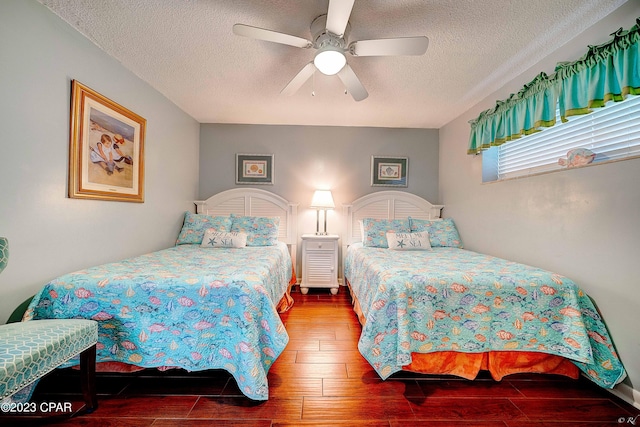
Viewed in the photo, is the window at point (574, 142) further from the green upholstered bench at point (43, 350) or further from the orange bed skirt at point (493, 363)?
the green upholstered bench at point (43, 350)

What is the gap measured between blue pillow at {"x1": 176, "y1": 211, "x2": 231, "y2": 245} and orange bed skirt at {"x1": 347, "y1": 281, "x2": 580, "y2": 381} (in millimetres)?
2443

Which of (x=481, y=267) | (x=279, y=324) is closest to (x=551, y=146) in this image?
(x=481, y=267)

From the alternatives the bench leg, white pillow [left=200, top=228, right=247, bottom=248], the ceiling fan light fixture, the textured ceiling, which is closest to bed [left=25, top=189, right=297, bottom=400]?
the bench leg

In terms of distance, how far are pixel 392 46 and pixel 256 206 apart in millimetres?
2583

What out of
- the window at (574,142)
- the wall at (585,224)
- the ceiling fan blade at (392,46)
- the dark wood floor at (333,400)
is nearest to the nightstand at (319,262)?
the dark wood floor at (333,400)

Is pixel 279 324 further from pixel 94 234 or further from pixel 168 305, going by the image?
pixel 94 234

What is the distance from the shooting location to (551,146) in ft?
7.07

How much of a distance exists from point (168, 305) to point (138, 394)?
1.82 feet

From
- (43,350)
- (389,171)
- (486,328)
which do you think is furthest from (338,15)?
(389,171)

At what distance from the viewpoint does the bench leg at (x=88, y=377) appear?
4.58 feet

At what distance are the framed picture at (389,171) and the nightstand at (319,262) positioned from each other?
1.06 metres

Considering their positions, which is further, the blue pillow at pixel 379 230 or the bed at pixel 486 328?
the blue pillow at pixel 379 230

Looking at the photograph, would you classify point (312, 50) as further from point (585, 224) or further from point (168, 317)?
point (585, 224)

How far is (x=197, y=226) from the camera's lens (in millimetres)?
3221
